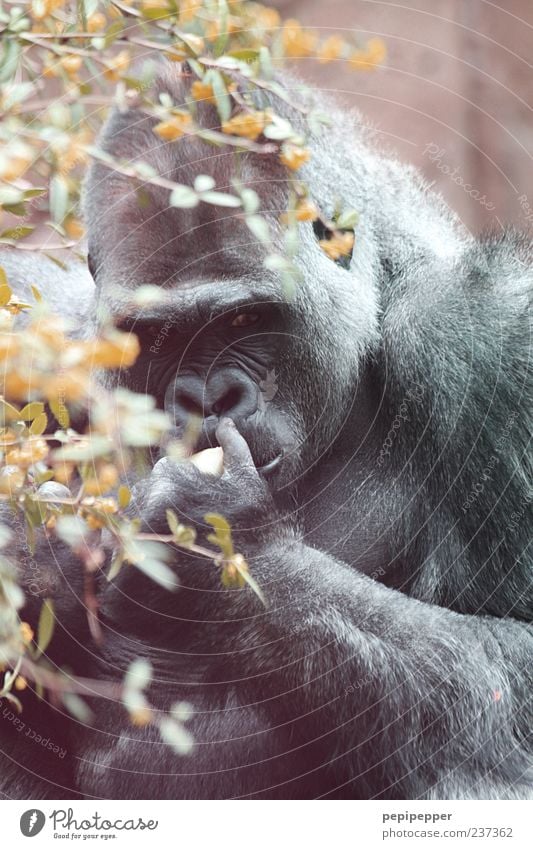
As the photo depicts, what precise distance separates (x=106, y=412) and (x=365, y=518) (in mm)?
1001

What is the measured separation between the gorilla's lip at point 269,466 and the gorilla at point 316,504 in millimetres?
18

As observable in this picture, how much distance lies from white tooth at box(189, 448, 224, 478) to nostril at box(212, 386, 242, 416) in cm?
9

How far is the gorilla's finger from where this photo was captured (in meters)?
1.68

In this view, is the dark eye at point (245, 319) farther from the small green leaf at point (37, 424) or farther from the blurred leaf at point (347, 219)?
the small green leaf at point (37, 424)

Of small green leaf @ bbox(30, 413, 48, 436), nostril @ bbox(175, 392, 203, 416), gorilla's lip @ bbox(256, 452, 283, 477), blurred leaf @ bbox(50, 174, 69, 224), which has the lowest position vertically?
gorilla's lip @ bbox(256, 452, 283, 477)

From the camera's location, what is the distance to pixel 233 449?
5.53 ft

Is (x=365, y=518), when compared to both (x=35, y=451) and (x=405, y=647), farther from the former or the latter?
(x=35, y=451)

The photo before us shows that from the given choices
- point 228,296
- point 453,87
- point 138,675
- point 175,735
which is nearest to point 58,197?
point 228,296

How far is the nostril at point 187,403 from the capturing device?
1.78 meters

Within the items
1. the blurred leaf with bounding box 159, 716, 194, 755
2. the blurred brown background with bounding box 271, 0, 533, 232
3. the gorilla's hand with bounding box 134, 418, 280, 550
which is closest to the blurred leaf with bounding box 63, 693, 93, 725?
the blurred leaf with bounding box 159, 716, 194, 755

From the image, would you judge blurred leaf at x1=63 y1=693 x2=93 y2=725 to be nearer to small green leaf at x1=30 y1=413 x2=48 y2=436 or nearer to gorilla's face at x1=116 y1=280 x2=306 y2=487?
gorilla's face at x1=116 y1=280 x2=306 y2=487

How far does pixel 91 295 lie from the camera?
2.33 metres
